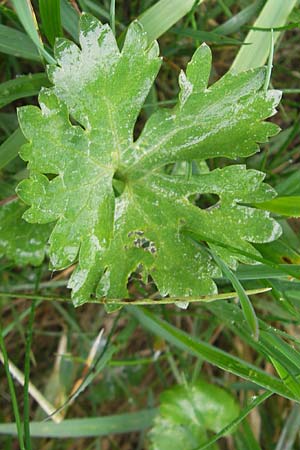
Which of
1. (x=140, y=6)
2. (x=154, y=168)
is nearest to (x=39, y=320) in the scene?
(x=154, y=168)

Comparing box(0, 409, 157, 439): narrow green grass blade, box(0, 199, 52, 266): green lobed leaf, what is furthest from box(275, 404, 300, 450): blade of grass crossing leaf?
box(0, 199, 52, 266): green lobed leaf

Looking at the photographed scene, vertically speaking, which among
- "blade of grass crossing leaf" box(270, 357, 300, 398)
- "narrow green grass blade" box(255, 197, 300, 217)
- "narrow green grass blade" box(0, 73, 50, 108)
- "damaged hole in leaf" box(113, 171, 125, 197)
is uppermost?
"narrow green grass blade" box(0, 73, 50, 108)

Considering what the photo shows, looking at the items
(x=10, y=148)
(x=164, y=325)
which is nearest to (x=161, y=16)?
(x=10, y=148)

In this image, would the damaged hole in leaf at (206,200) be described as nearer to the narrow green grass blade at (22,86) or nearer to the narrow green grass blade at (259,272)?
the narrow green grass blade at (259,272)

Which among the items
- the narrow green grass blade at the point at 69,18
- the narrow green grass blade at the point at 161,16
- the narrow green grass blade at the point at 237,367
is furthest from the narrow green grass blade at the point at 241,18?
the narrow green grass blade at the point at 237,367

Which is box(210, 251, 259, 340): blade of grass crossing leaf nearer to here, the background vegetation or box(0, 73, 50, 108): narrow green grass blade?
the background vegetation

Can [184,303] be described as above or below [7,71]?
below

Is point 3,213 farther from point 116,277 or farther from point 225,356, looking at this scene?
point 225,356

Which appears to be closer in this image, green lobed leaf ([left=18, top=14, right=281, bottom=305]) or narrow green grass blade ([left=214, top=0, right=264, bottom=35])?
green lobed leaf ([left=18, top=14, right=281, bottom=305])
